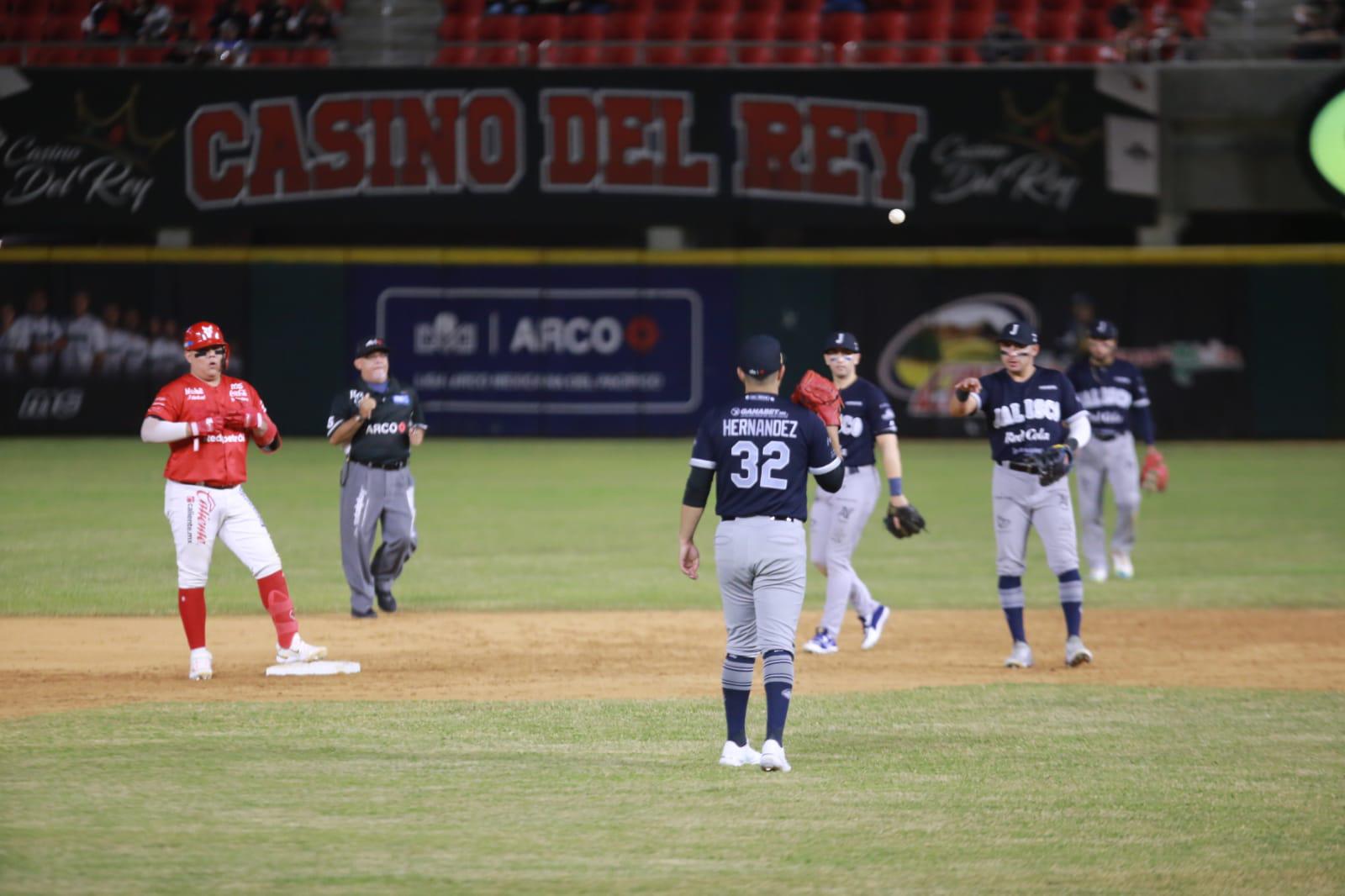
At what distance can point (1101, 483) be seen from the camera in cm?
1555

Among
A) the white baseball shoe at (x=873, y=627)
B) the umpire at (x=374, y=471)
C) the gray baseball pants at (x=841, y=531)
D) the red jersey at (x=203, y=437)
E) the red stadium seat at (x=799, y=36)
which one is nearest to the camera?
the red jersey at (x=203, y=437)

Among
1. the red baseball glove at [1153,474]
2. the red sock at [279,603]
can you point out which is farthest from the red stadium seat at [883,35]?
the red sock at [279,603]

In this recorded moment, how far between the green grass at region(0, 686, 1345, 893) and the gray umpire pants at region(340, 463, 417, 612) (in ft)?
12.4

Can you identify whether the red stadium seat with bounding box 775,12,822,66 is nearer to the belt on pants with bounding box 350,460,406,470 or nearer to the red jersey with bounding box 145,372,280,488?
the belt on pants with bounding box 350,460,406,470

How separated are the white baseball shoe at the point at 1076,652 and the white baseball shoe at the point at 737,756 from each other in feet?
12.6

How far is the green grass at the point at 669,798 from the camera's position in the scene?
6145 millimetres

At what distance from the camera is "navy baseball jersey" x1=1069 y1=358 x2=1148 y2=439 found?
50.2ft

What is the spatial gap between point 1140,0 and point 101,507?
19842 mm

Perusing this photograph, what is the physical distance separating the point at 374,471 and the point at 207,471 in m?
3.23

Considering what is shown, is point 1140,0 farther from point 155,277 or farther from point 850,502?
point 850,502

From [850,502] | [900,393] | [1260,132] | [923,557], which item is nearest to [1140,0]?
[1260,132]

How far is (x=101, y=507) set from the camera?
2000 cm

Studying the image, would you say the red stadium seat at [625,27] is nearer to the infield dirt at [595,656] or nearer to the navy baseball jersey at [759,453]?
the infield dirt at [595,656]

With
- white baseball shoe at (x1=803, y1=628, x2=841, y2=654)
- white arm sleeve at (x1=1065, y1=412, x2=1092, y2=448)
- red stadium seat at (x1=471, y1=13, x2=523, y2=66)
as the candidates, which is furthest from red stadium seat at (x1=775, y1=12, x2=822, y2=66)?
white arm sleeve at (x1=1065, y1=412, x2=1092, y2=448)
